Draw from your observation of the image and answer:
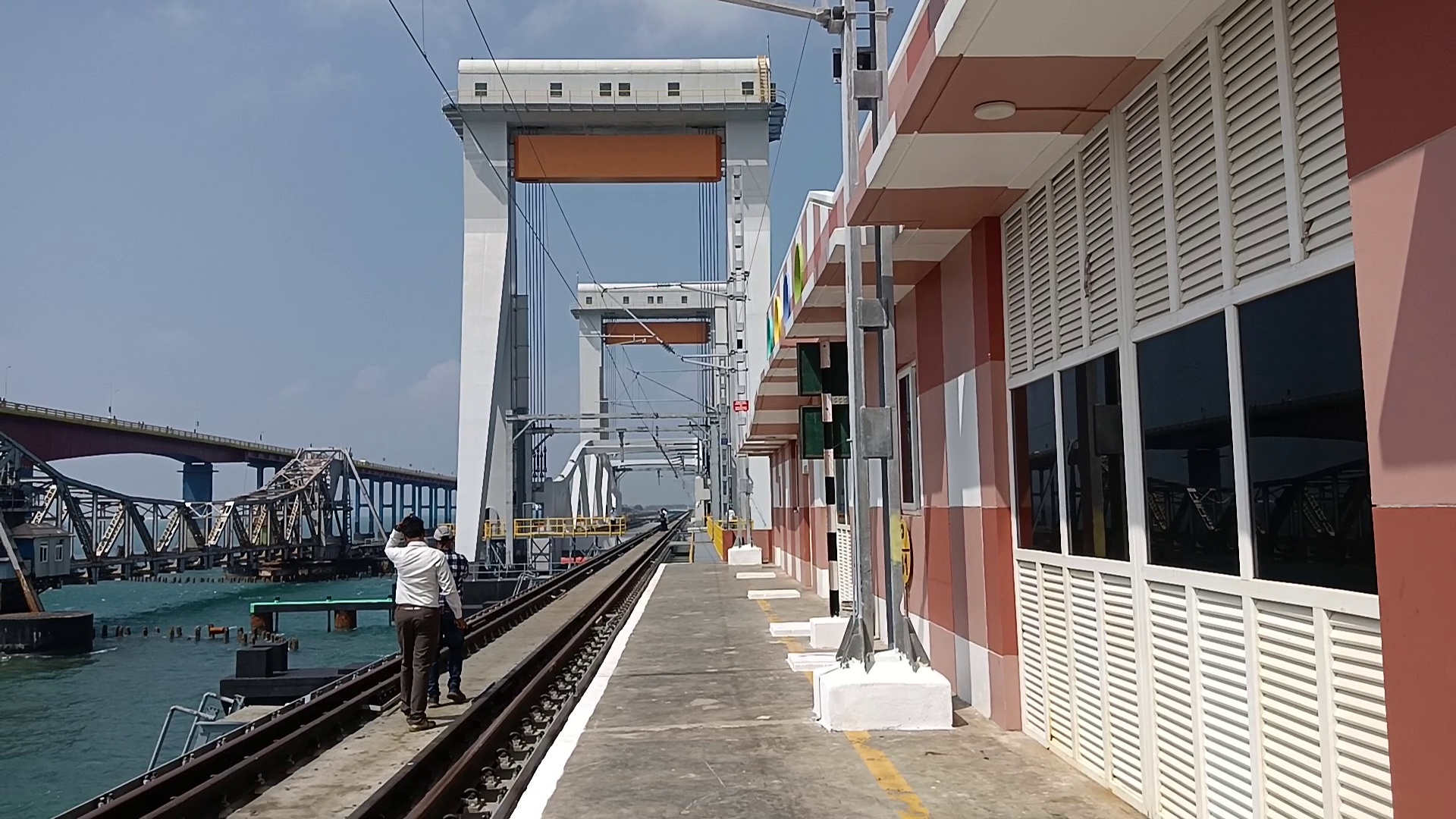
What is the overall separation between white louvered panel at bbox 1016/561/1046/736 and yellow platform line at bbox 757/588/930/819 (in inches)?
39.2

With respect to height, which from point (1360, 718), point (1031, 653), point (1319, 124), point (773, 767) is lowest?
point (773, 767)

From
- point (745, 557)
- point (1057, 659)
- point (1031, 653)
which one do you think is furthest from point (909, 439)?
point (745, 557)

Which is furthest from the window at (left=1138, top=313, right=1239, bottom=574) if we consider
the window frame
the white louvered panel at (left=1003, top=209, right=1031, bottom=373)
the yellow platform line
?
the window frame

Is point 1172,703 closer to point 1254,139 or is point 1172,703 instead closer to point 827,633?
point 1254,139

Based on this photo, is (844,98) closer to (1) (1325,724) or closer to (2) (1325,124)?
(2) (1325,124)

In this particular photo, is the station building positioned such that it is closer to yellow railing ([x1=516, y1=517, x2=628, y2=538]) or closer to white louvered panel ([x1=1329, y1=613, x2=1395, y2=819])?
white louvered panel ([x1=1329, y1=613, x2=1395, y2=819])

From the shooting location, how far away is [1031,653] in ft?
23.5

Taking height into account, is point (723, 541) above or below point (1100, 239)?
below

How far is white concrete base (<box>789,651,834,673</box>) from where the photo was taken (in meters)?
10.8

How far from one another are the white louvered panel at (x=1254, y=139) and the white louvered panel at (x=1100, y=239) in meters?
1.29

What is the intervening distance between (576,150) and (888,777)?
114 ft

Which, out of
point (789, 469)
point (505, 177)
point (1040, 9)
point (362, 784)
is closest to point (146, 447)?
point (505, 177)

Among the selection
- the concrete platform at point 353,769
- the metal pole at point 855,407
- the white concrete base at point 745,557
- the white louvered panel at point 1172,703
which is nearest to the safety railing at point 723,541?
the white concrete base at point 745,557

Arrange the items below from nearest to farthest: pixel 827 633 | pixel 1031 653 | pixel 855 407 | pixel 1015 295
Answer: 1. pixel 1031 653
2. pixel 1015 295
3. pixel 855 407
4. pixel 827 633
